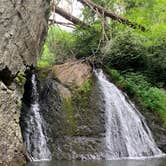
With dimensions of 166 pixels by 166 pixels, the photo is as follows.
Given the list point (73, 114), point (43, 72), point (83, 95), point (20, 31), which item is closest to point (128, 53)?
point (83, 95)

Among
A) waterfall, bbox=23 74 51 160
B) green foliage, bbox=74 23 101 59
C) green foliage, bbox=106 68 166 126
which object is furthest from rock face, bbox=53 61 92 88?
green foliage, bbox=74 23 101 59

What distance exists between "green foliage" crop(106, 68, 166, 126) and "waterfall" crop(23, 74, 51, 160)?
3357 millimetres

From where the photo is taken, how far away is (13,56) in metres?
9.53

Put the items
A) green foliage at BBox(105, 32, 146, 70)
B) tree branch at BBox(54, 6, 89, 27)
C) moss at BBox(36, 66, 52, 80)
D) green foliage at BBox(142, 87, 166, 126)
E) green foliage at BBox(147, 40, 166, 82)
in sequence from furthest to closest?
green foliage at BBox(147, 40, 166, 82) → green foliage at BBox(105, 32, 146, 70) → tree branch at BBox(54, 6, 89, 27) → green foliage at BBox(142, 87, 166, 126) → moss at BBox(36, 66, 52, 80)

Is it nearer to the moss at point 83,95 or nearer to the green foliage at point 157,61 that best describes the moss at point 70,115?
the moss at point 83,95

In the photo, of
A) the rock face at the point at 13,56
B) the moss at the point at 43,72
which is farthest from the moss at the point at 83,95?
the rock face at the point at 13,56

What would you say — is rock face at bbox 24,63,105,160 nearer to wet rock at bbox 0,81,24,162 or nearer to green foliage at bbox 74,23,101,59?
wet rock at bbox 0,81,24,162

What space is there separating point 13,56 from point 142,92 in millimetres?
6729

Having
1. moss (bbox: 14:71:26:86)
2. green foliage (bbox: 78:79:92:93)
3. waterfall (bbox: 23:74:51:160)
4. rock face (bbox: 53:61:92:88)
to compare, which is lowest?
waterfall (bbox: 23:74:51:160)

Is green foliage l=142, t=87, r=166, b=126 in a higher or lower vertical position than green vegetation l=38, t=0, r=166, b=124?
lower

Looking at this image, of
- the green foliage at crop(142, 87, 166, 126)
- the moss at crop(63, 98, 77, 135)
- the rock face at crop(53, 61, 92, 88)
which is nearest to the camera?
the moss at crop(63, 98, 77, 135)

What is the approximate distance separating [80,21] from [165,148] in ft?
21.8

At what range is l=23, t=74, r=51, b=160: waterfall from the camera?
1175 centimetres

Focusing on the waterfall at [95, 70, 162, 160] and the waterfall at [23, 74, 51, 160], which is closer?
the waterfall at [23, 74, 51, 160]
